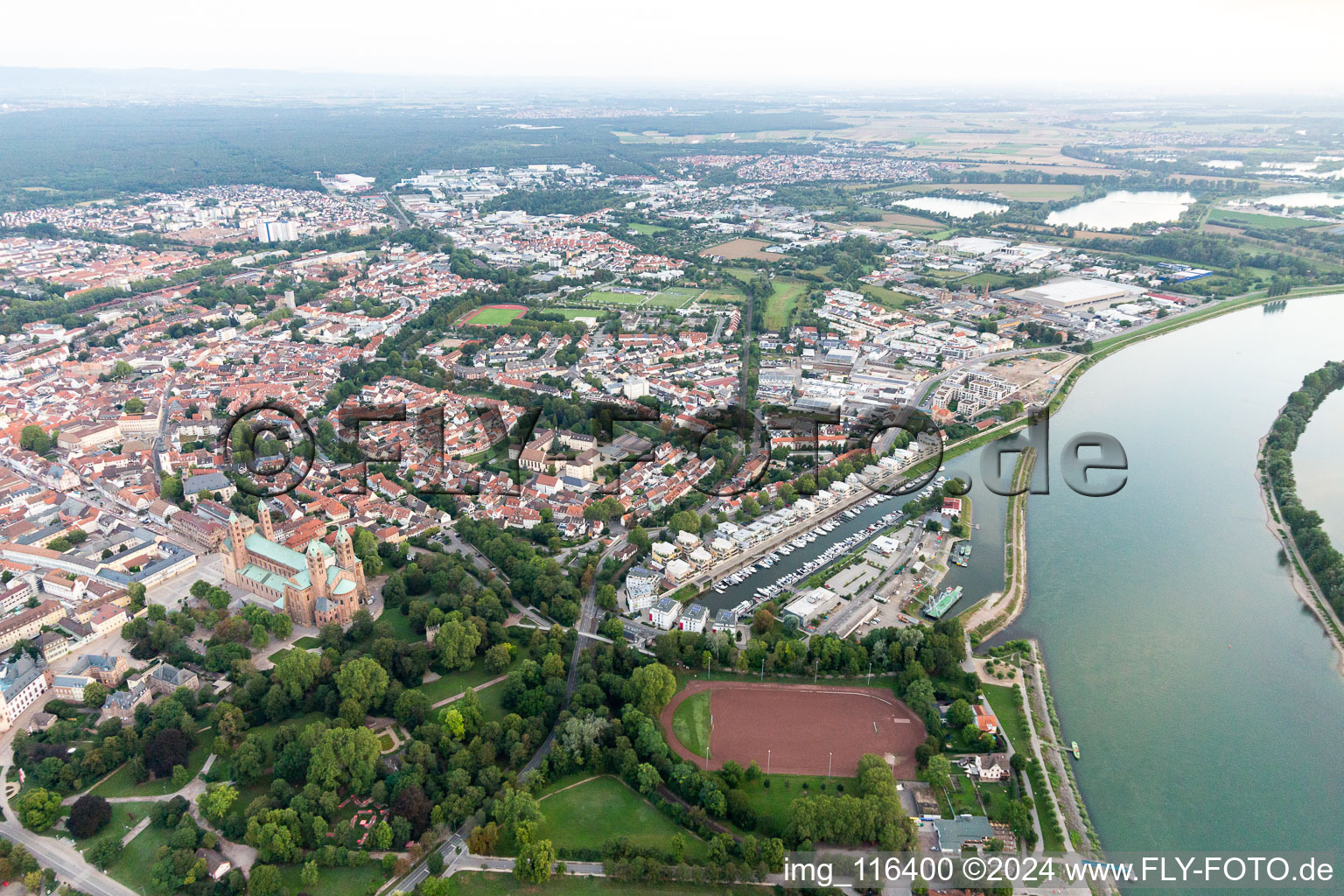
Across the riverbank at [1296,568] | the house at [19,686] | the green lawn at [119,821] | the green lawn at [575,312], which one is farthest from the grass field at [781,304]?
the green lawn at [119,821]

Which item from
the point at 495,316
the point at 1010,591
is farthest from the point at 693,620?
the point at 495,316

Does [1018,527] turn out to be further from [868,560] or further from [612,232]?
[612,232]

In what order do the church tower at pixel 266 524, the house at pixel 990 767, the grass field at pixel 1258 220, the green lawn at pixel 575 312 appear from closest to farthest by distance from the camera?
1. the house at pixel 990 767
2. the church tower at pixel 266 524
3. the green lawn at pixel 575 312
4. the grass field at pixel 1258 220

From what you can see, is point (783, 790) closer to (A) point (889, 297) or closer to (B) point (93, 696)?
(B) point (93, 696)

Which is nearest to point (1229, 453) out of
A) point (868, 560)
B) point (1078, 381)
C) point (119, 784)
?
point (1078, 381)

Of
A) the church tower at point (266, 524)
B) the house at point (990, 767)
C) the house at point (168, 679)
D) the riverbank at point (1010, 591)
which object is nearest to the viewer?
the house at point (990, 767)

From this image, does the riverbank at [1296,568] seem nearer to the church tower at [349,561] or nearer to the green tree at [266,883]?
the green tree at [266,883]
